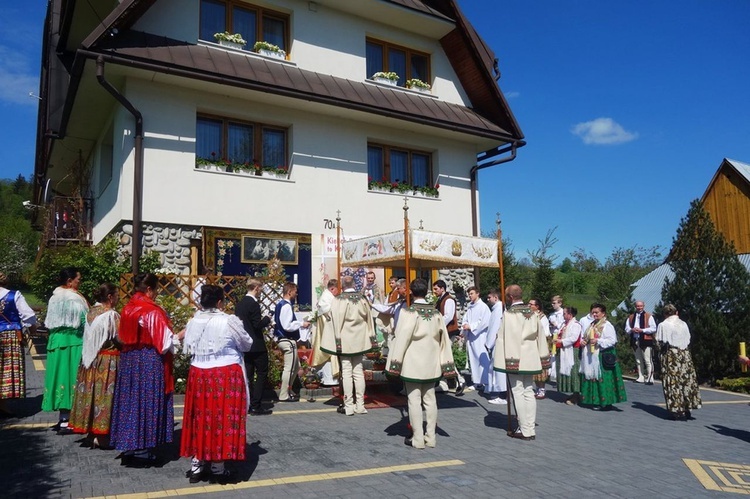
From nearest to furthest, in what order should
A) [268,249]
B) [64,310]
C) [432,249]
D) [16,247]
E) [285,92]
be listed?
1. [64,310]
2. [432,249]
3. [285,92]
4. [268,249]
5. [16,247]

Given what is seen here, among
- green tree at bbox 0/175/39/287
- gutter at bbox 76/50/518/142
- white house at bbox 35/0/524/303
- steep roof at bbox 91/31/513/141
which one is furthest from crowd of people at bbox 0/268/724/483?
green tree at bbox 0/175/39/287

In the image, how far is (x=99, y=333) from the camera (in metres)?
6.25

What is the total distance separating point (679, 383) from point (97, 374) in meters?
8.59

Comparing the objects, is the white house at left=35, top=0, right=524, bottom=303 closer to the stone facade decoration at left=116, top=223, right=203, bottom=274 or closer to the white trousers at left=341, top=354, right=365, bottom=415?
the stone facade decoration at left=116, top=223, right=203, bottom=274

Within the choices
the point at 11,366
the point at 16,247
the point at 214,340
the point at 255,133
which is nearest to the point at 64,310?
the point at 11,366

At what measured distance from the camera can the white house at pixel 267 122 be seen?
1228cm

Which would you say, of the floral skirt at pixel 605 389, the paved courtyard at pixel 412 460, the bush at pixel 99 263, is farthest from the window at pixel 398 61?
the paved courtyard at pixel 412 460

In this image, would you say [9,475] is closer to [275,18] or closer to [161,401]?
[161,401]

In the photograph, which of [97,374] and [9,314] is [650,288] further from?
[9,314]

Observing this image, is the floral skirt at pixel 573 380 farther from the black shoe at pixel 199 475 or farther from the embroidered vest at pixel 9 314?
the embroidered vest at pixel 9 314

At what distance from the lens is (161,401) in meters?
5.71

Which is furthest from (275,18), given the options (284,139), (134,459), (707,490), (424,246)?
(707,490)

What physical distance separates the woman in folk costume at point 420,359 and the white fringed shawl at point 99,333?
10.7 feet

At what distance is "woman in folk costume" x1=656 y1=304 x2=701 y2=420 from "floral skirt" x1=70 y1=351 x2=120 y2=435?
8217 millimetres
